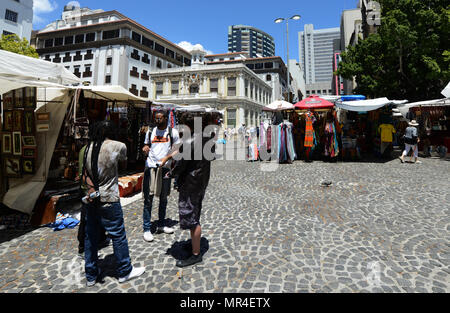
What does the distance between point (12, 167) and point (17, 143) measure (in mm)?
480

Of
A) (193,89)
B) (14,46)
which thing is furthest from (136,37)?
(14,46)

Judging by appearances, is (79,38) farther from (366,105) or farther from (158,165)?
(158,165)

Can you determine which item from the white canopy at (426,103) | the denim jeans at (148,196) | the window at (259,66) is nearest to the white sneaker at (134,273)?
the denim jeans at (148,196)

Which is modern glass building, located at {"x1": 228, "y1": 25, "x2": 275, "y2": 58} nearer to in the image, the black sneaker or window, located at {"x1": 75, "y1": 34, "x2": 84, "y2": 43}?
window, located at {"x1": 75, "y1": 34, "x2": 84, "y2": 43}

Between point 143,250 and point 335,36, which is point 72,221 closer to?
point 143,250

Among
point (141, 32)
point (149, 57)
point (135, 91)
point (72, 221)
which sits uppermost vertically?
point (141, 32)

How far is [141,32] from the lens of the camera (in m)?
44.4

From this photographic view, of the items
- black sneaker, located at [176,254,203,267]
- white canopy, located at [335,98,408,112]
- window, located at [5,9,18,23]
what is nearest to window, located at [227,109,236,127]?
window, located at [5,9,18,23]

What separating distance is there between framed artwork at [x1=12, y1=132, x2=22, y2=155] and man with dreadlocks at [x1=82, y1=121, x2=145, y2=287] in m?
3.21

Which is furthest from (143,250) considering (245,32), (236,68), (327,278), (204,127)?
(245,32)

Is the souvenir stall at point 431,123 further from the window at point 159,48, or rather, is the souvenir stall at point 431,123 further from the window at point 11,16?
the window at point 159,48

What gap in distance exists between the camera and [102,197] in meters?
2.34

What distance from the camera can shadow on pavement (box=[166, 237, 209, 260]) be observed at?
3.03m

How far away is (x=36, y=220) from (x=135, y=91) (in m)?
45.5
